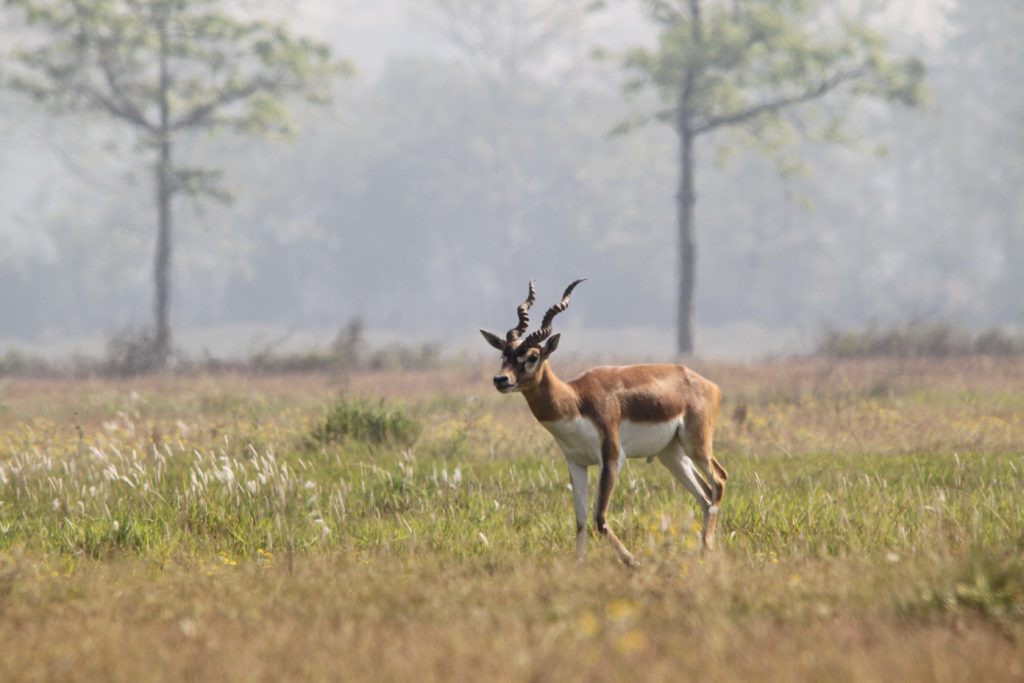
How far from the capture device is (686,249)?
36.8 metres

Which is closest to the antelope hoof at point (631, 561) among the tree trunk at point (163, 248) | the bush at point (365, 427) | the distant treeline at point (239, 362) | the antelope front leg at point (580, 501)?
the antelope front leg at point (580, 501)

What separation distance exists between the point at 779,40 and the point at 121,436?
25915 millimetres

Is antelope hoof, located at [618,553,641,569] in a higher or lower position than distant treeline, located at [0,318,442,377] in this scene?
lower

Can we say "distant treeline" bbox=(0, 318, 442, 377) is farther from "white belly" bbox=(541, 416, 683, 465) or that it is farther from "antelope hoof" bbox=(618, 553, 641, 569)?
"antelope hoof" bbox=(618, 553, 641, 569)

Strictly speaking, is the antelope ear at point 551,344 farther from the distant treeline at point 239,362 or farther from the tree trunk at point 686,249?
the tree trunk at point 686,249

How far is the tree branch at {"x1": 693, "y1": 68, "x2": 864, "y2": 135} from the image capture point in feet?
115

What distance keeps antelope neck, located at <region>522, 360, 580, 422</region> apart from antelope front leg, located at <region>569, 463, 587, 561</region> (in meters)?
0.46

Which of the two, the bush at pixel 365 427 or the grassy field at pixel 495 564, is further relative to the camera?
the bush at pixel 365 427

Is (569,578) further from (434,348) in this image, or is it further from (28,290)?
(28,290)

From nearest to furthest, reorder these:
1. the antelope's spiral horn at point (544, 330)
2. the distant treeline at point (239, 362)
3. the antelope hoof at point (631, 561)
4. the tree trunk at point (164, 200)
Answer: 1. the antelope hoof at point (631, 561)
2. the antelope's spiral horn at point (544, 330)
3. the distant treeline at point (239, 362)
4. the tree trunk at point (164, 200)

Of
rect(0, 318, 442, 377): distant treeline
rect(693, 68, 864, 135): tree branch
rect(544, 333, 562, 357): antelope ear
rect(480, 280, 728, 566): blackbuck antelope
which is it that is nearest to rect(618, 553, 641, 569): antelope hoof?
rect(480, 280, 728, 566): blackbuck antelope

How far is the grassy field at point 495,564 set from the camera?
16.2 feet

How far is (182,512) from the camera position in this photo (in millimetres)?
9102

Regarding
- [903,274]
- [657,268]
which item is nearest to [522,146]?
[657,268]
